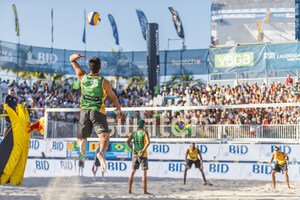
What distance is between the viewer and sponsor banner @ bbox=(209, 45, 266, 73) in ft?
69.3

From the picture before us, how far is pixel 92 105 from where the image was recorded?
235 inches

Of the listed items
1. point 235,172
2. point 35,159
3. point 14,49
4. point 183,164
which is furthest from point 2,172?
point 14,49

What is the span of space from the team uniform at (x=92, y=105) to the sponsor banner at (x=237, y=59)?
1621 cm

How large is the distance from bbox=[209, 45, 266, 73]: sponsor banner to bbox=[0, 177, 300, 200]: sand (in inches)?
385

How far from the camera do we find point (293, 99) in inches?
621

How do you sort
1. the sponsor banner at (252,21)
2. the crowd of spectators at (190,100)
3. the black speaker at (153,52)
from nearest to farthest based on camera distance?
the crowd of spectators at (190,100), the black speaker at (153,52), the sponsor banner at (252,21)

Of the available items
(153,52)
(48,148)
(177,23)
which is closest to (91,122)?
(48,148)

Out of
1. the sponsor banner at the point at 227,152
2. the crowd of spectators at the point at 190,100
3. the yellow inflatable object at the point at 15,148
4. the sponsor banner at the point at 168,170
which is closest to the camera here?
the yellow inflatable object at the point at 15,148

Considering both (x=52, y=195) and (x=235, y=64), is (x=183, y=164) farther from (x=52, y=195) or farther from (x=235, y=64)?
(x=235, y=64)

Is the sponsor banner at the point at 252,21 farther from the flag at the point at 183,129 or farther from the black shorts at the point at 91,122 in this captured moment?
the black shorts at the point at 91,122

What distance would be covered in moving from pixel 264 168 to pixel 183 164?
2.37 m

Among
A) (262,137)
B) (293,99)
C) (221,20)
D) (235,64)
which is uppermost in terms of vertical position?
(221,20)

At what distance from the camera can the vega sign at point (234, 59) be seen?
21406mm

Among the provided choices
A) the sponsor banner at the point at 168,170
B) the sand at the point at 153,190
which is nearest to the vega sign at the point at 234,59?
the sponsor banner at the point at 168,170
